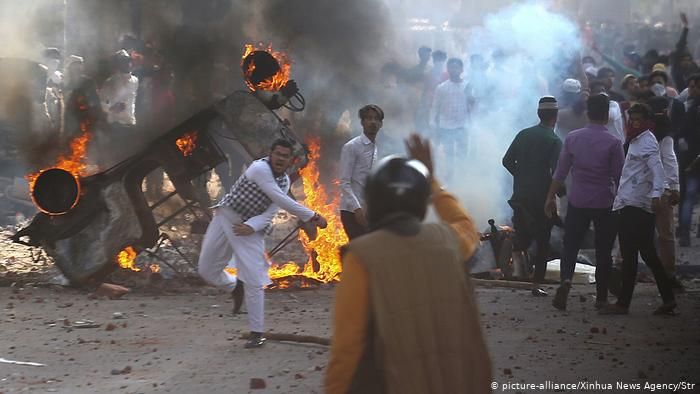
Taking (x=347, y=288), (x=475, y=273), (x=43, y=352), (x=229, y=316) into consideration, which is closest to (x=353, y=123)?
(x=475, y=273)

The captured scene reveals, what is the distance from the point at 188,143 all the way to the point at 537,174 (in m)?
3.22

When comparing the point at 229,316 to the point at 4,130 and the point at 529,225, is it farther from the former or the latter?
the point at 4,130

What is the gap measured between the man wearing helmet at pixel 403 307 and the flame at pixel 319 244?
267 inches

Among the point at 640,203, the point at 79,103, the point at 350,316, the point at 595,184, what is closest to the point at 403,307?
the point at 350,316

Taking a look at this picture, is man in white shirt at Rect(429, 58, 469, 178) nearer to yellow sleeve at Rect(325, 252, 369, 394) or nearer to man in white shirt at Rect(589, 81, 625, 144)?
man in white shirt at Rect(589, 81, 625, 144)

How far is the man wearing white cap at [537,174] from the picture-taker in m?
9.73

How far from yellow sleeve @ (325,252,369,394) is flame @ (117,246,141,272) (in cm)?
693

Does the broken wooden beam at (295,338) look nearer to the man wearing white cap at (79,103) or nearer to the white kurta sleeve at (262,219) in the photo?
the white kurta sleeve at (262,219)

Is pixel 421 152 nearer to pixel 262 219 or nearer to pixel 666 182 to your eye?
pixel 262 219

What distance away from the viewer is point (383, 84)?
15.6 m

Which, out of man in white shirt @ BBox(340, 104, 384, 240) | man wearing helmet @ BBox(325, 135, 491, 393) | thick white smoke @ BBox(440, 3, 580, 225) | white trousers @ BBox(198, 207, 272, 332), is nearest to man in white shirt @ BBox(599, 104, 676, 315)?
man in white shirt @ BBox(340, 104, 384, 240)

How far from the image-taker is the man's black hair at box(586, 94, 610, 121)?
28.6ft

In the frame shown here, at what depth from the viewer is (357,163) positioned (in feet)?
29.1

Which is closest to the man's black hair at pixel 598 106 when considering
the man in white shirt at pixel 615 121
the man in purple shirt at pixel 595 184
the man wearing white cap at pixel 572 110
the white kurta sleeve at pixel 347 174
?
the man in purple shirt at pixel 595 184
